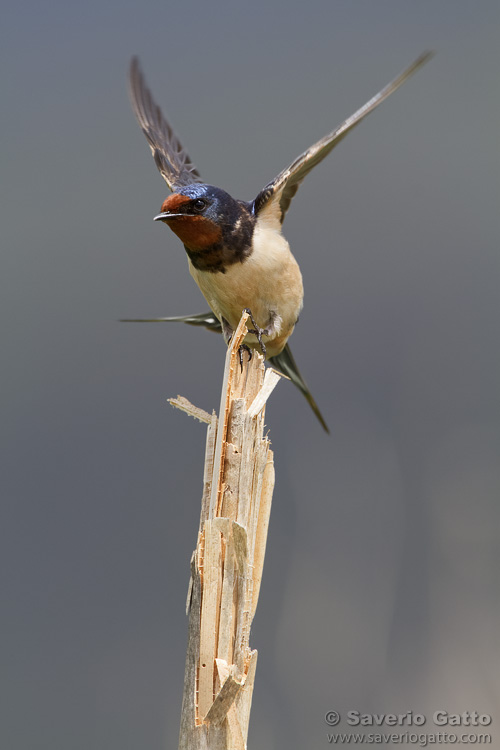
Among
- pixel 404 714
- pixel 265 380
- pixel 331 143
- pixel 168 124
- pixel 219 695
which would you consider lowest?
pixel 404 714

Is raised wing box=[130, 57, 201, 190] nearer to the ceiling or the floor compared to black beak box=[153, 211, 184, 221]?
nearer to the ceiling

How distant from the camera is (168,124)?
2.34 meters

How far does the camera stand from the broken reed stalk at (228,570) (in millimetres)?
1223

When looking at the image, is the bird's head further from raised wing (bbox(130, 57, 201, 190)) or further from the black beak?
raised wing (bbox(130, 57, 201, 190))

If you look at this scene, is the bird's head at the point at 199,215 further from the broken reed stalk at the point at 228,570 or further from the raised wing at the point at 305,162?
the broken reed stalk at the point at 228,570

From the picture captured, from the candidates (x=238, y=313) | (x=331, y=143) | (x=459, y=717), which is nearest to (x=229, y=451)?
(x=238, y=313)

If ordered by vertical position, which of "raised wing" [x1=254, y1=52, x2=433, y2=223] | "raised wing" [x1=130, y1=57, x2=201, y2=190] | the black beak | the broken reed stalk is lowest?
the broken reed stalk

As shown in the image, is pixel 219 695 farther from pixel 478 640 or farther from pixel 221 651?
pixel 478 640

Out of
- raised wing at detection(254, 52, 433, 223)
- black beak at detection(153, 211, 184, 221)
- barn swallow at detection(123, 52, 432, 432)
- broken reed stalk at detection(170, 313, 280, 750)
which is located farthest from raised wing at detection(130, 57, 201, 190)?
broken reed stalk at detection(170, 313, 280, 750)

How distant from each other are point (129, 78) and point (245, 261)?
0.84 m

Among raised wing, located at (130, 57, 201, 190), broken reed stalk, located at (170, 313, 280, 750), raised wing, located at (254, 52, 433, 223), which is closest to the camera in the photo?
broken reed stalk, located at (170, 313, 280, 750)

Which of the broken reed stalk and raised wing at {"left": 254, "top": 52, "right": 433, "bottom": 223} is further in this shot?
raised wing at {"left": 254, "top": 52, "right": 433, "bottom": 223}

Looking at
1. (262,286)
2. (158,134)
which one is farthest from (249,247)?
(158,134)

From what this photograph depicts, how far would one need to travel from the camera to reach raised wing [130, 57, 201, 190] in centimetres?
211
